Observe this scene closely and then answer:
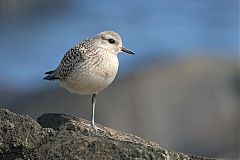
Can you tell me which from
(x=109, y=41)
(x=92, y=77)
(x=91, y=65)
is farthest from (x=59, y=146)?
(x=109, y=41)

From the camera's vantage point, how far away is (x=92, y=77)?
7793 mm

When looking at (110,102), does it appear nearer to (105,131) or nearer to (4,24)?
(105,131)

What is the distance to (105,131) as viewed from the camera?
723cm

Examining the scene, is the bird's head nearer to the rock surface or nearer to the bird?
the bird

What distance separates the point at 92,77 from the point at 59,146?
95.8 inches

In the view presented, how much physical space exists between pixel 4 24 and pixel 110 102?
12984 mm

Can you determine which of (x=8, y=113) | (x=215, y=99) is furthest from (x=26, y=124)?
(x=215, y=99)

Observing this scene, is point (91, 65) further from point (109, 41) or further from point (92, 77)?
point (109, 41)

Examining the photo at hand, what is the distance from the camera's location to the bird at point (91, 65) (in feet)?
25.6

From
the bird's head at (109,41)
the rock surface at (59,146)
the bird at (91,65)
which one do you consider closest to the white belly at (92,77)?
the bird at (91,65)

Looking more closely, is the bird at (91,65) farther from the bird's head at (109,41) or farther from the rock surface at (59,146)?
the rock surface at (59,146)

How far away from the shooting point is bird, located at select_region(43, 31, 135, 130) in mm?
7816

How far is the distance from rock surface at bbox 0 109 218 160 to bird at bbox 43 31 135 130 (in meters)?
2.04

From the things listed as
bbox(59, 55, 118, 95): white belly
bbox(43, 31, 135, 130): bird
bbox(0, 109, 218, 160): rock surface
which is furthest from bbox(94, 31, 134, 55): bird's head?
bbox(0, 109, 218, 160): rock surface
